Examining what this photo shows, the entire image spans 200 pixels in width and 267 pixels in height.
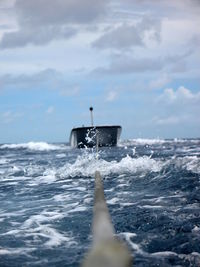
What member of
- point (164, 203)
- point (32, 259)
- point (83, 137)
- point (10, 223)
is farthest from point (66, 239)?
point (83, 137)

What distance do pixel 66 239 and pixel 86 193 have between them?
6.50m

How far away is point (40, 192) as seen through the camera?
603 inches

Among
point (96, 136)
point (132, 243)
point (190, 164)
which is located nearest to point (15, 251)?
point (132, 243)

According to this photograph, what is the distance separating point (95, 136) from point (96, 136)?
83 cm

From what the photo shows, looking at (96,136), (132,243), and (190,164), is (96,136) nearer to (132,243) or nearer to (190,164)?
(190,164)

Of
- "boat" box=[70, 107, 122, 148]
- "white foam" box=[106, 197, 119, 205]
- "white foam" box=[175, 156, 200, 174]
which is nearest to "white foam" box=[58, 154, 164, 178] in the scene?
"white foam" box=[175, 156, 200, 174]

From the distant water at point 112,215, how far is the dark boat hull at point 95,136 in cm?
3063

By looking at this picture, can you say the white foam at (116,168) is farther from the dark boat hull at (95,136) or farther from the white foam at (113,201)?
the dark boat hull at (95,136)

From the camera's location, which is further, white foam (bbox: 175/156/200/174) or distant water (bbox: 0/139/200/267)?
white foam (bbox: 175/156/200/174)

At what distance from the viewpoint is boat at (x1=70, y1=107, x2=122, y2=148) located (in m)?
50.0

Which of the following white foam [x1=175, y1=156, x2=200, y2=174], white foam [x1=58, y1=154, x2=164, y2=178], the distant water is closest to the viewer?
the distant water

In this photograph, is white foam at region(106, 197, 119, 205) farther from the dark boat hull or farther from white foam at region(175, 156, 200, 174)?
the dark boat hull

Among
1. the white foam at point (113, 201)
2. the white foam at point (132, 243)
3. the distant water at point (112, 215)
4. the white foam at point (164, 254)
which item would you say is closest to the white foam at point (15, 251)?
the distant water at point (112, 215)

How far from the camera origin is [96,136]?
49.8 meters
